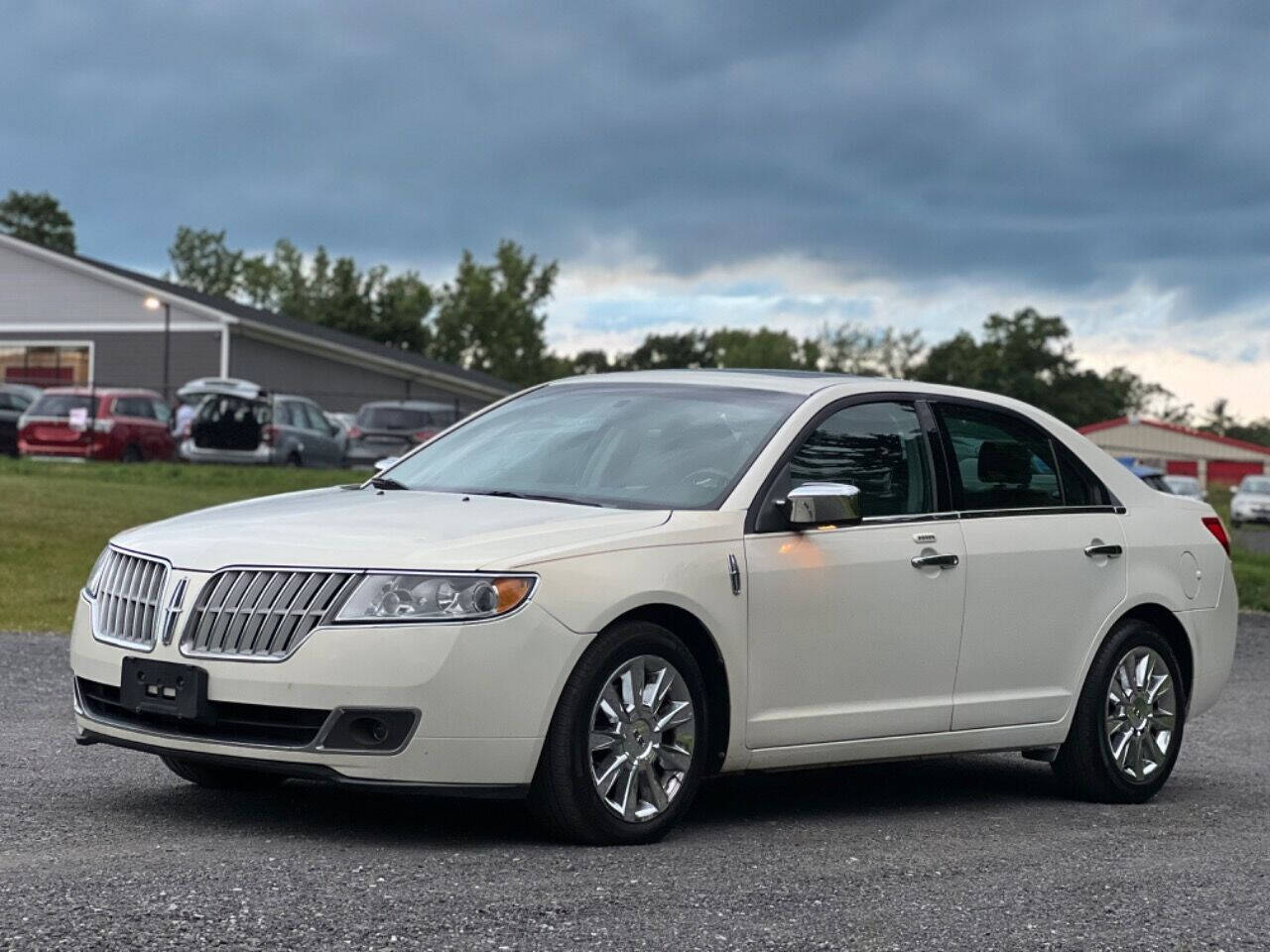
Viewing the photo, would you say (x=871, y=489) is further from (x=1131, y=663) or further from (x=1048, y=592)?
(x=1131, y=663)

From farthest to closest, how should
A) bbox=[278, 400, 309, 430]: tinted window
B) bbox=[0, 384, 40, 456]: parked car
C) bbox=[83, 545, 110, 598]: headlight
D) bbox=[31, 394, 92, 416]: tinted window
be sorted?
bbox=[0, 384, 40, 456]: parked car, bbox=[278, 400, 309, 430]: tinted window, bbox=[31, 394, 92, 416]: tinted window, bbox=[83, 545, 110, 598]: headlight

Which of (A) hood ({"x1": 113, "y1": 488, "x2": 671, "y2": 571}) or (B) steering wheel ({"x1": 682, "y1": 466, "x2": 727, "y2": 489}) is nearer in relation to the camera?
(A) hood ({"x1": 113, "y1": 488, "x2": 671, "y2": 571})

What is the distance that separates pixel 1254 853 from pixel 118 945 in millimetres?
4177

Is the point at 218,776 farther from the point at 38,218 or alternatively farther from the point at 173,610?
the point at 38,218

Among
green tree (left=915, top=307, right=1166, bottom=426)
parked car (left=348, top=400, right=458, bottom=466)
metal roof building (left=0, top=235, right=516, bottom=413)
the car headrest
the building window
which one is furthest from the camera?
green tree (left=915, top=307, right=1166, bottom=426)

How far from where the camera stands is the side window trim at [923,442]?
7.07 meters

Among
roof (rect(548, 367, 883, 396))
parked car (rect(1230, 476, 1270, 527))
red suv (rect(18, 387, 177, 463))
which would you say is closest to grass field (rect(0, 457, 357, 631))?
red suv (rect(18, 387, 177, 463))

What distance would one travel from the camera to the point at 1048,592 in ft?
26.7

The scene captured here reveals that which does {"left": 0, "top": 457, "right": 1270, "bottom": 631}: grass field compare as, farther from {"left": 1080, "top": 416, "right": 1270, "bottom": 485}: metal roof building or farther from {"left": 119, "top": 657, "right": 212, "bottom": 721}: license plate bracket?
{"left": 1080, "top": 416, "right": 1270, "bottom": 485}: metal roof building

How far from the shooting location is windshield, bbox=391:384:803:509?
721 centimetres

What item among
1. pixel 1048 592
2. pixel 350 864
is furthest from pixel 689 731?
pixel 1048 592

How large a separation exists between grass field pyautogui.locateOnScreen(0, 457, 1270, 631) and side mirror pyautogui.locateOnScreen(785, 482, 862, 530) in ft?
30.9

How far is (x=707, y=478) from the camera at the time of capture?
7.20 metres

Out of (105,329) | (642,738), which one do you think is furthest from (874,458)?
(105,329)
